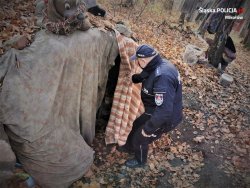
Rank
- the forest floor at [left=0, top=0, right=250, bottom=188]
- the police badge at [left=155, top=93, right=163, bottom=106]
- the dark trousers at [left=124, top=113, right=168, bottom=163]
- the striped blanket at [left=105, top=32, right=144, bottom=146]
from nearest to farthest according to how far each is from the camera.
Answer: the police badge at [left=155, top=93, right=163, bottom=106]
the striped blanket at [left=105, top=32, right=144, bottom=146]
the dark trousers at [left=124, top=113, right=168, bottom=163]
the forest floor at [left=0, top=0, right=250, bottom=188]

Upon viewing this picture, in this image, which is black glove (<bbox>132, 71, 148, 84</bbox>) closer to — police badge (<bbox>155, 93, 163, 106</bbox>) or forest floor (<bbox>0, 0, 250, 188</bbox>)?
police badge (<bbox>155, 93, 163, 106</bbox>)

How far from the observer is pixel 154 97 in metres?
4.79

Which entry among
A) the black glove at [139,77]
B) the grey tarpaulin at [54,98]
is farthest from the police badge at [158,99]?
the grey tarpaulin at [54,98]

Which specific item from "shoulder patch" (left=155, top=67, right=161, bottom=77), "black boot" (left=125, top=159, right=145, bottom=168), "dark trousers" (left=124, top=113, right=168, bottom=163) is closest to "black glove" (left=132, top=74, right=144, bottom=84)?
"shoulder patch" (left=155, top=67, right=161, bottom=77)

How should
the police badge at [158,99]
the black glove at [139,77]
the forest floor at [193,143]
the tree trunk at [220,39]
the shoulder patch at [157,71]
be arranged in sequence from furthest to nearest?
the tree trunk at [220,39], the forest floor at [193,143], the black glove at [139,77], the shoulder patch at [157,71], the police badge at [158,99]

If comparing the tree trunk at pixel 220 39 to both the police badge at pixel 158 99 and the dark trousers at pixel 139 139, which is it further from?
the police badge at pixel 158 99

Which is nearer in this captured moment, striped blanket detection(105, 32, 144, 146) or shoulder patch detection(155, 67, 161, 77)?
shoulder patch detection(155, 67, 161, 77)

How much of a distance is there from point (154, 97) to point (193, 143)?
2.20 m

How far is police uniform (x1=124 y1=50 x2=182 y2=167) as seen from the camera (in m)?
4.53

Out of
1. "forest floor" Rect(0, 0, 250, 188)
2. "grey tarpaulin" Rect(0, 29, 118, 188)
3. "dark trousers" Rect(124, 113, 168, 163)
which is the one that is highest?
"grey tarpaulin" Rect(0, 29, 118, 188)

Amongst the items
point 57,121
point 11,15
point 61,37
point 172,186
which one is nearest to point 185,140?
point 172,186

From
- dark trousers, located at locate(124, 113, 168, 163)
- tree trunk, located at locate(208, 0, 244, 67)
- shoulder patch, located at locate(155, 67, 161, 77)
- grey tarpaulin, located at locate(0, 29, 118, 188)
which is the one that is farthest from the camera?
tree trunk, located at locate(208, 0, 244, 67)

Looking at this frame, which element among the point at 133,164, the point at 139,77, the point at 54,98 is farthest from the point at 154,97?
the point at 54,98

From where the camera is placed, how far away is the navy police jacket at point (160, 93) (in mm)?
4516
